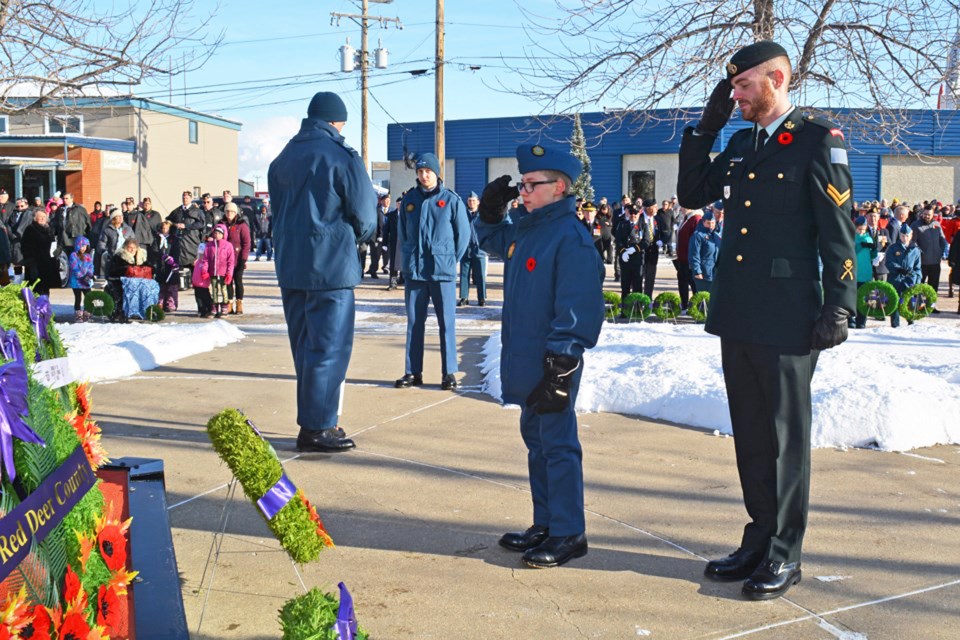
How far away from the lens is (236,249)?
608 inches

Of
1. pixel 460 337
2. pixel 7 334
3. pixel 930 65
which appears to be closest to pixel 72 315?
pixel 460 337

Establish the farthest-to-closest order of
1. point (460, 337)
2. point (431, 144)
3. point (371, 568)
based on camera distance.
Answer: point (431, 144)
point (460, 337)
point (371, 568)

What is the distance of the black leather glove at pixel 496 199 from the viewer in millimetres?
4645

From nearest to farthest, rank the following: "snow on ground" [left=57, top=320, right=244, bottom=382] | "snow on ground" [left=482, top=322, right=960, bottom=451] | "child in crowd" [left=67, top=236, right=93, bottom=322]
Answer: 1. "snow on ground" [left=482, top=322, right=960, bottom=451]
2. "snow on ground" [left=57, top=320, right=244, bottom=382]
3. "child in crowd" [left=67, top=236, right=93, bottom=322]

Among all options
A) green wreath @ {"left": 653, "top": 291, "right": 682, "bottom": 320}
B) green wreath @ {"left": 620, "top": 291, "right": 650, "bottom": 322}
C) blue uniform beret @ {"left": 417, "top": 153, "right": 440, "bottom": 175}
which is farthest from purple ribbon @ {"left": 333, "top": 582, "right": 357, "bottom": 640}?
green wreath @ {"left": 653, "top": 291, "right": 682, "bottom": 320}

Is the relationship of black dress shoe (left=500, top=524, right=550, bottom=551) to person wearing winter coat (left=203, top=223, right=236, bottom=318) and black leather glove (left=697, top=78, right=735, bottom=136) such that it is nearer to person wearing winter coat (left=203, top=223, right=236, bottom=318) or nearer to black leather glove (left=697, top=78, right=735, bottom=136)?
black leather glove (left=697, top=78, right=735, bottom=136)

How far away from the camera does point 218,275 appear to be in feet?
48.6

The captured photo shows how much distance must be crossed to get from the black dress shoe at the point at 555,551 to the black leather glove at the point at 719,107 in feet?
6.09

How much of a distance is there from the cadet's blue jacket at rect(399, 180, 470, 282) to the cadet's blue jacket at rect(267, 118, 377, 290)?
7.26 feet

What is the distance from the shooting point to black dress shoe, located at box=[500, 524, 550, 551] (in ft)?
14.7

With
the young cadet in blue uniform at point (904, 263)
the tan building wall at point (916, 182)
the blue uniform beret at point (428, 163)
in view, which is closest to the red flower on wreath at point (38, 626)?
the blue uniform beret at point (428, 163)

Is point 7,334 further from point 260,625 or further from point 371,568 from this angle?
point 371,568

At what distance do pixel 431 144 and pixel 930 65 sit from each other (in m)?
37.8

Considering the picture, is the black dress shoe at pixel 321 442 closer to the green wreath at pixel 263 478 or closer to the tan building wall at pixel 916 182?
the green wreath at pixel 263 478
